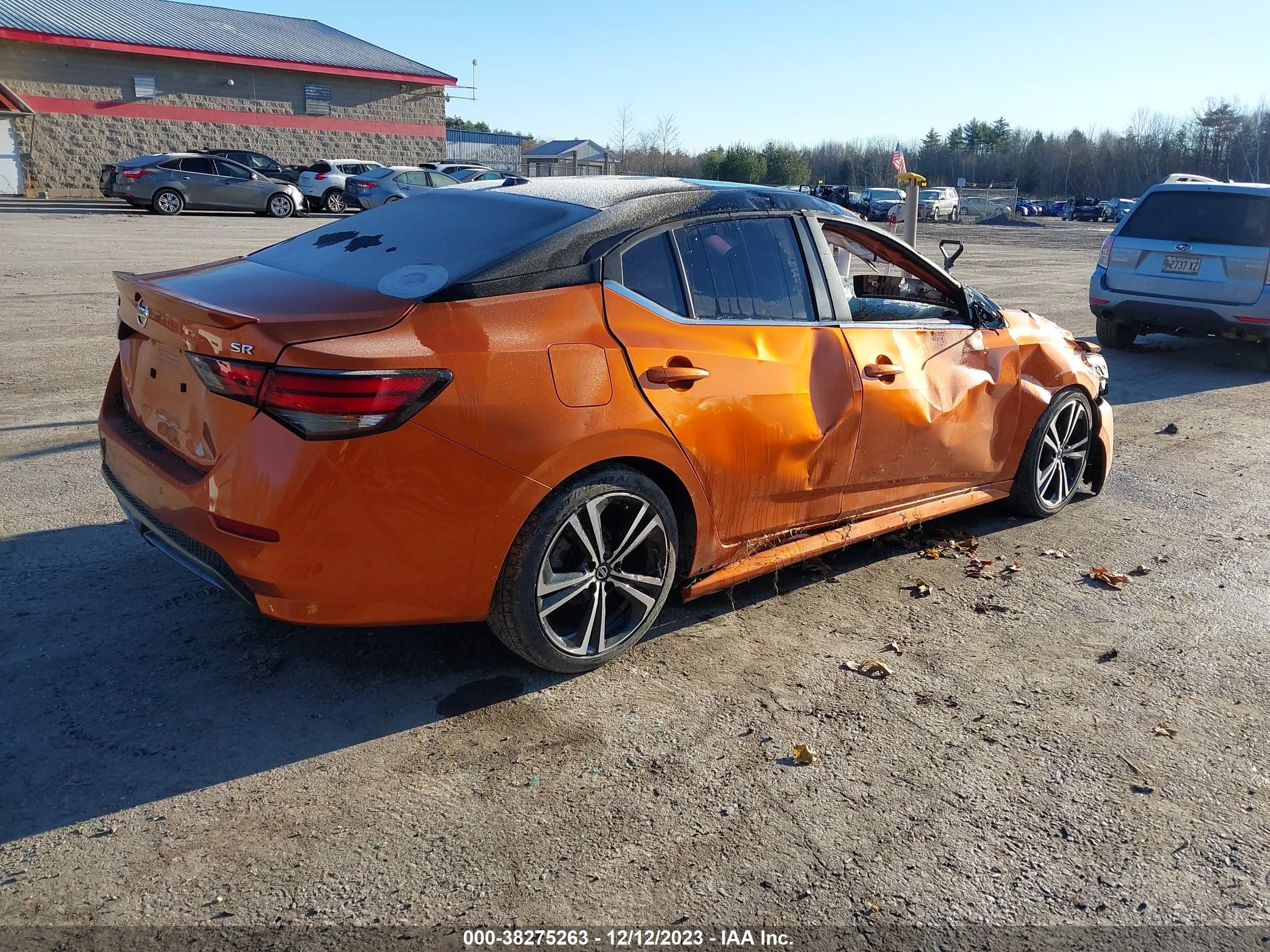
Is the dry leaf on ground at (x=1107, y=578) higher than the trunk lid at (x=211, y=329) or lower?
lower

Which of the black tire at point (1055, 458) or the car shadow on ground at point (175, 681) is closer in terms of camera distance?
the car shadow on ground at point (175, 681)

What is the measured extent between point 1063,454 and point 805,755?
10.9ft

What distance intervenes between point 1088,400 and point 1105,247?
247 inches

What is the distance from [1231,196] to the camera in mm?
10789

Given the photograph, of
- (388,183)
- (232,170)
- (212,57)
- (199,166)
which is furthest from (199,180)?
Result: (212,57)

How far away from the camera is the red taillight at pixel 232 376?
3.20 metres

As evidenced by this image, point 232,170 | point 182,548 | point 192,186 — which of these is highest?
point 232,170

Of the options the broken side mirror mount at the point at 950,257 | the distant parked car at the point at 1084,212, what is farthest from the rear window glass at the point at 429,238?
the distant parked car at the point at 1084,212

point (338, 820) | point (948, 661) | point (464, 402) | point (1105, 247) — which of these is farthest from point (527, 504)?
point (1105, 247)

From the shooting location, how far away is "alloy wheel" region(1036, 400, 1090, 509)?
19.2ft

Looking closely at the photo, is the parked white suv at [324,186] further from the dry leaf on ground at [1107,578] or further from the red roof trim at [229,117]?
the dry leaf on ground at [1107,578]

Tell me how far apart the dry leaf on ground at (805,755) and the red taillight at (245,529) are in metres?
1.77

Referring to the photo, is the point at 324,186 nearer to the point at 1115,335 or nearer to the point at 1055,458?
the point at 1115,335

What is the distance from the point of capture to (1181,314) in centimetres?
1075
